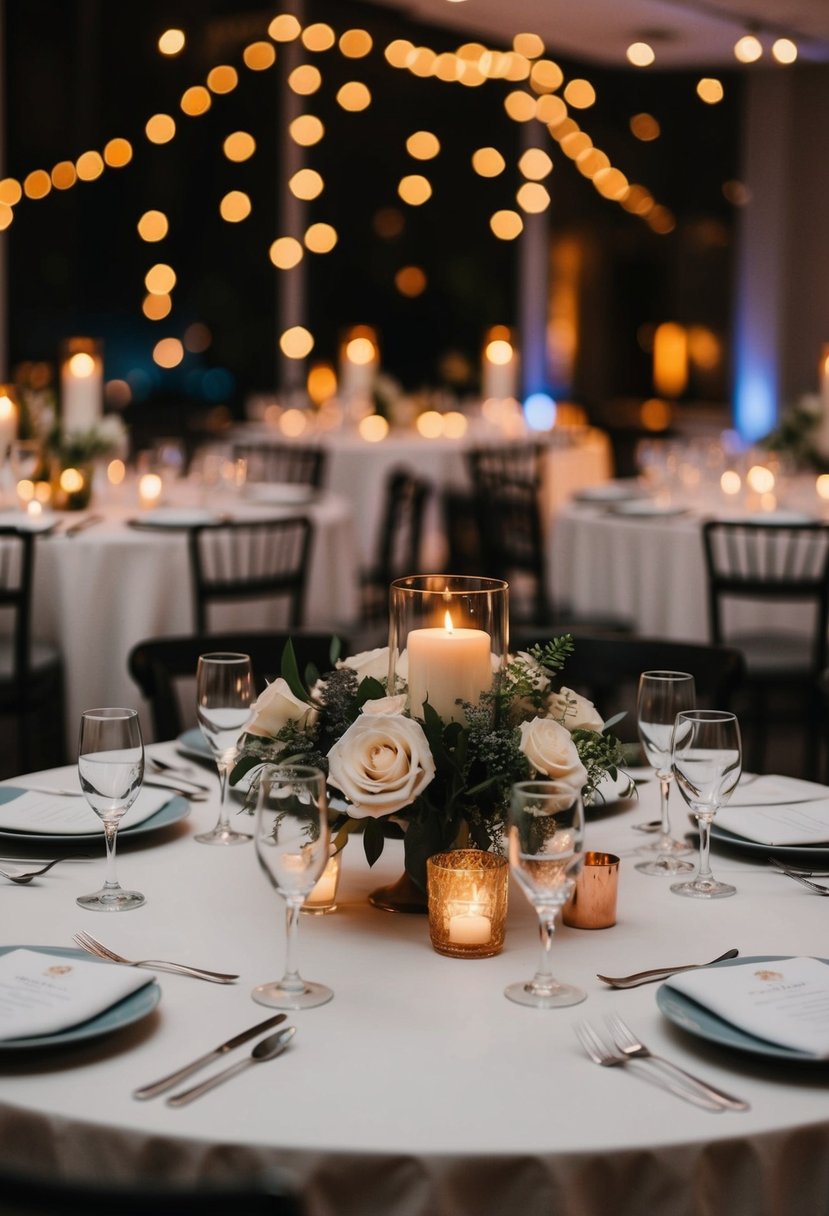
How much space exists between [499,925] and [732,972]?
235 millimetres

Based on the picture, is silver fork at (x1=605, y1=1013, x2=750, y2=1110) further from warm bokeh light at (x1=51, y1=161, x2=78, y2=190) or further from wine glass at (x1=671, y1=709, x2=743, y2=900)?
warm bokeh light at (x1=51, y1=161, x2=78, y2=190)

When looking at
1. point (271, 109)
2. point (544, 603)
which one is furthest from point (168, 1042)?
point (271, 109)

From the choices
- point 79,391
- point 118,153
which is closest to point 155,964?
point 79,391

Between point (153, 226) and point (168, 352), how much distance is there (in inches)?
28.8

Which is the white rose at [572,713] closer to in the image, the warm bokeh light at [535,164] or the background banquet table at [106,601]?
the background banquet table at [106,601]

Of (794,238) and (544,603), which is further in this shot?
(794,238)

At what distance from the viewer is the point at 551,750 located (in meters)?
1.50

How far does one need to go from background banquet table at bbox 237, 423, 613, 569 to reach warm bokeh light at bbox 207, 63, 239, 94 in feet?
5.89

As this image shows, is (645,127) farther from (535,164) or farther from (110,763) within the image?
(110,763)

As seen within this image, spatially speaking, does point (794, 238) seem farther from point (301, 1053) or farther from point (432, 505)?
point (301, 1053)

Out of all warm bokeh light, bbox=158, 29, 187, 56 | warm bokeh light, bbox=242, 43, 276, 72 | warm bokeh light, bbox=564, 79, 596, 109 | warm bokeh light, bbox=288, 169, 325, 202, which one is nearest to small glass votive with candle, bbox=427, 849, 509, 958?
warm bokeh light, bbox=158, 29, 187, 56

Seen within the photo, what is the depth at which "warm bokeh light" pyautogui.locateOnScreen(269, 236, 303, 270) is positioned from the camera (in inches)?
382

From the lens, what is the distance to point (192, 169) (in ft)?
29.6

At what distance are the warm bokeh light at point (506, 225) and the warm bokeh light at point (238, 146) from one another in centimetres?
239
